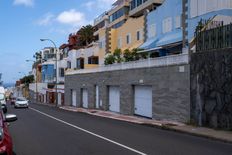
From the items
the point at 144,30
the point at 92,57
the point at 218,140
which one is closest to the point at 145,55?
the point at 144,30

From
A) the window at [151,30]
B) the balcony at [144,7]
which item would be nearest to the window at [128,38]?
the balcony at [144,7]

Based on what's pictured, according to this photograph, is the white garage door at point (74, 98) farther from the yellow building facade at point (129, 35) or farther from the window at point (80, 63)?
the window at point (80, 63)

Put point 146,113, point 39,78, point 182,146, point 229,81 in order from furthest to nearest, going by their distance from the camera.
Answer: point 39,78 < point 146,113 < point 229,81 < point 182,146

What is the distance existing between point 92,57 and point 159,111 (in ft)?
145

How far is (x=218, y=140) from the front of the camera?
18.3 m

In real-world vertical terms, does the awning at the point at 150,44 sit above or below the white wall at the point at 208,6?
below

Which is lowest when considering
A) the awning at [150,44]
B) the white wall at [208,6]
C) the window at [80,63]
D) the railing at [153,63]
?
the railing at [153,63]

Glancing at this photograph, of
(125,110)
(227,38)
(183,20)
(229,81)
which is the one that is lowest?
(125,110)

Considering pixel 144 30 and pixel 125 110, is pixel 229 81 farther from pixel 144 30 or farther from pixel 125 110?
pixel 144 30

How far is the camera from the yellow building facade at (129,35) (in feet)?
170

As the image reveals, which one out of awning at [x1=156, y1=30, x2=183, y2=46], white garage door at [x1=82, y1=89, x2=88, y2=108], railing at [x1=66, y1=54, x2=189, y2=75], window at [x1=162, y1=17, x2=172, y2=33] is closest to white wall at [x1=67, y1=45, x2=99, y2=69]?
white garage door at [x1=82, y1=89, x2=88, y2=108]

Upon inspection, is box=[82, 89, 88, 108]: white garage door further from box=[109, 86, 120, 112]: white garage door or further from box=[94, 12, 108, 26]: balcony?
box=[94, 12, 108, 26]: balcony

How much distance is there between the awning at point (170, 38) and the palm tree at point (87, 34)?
57.2 metres

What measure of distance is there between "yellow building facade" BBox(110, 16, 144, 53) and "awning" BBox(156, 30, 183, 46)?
7.17 metres
